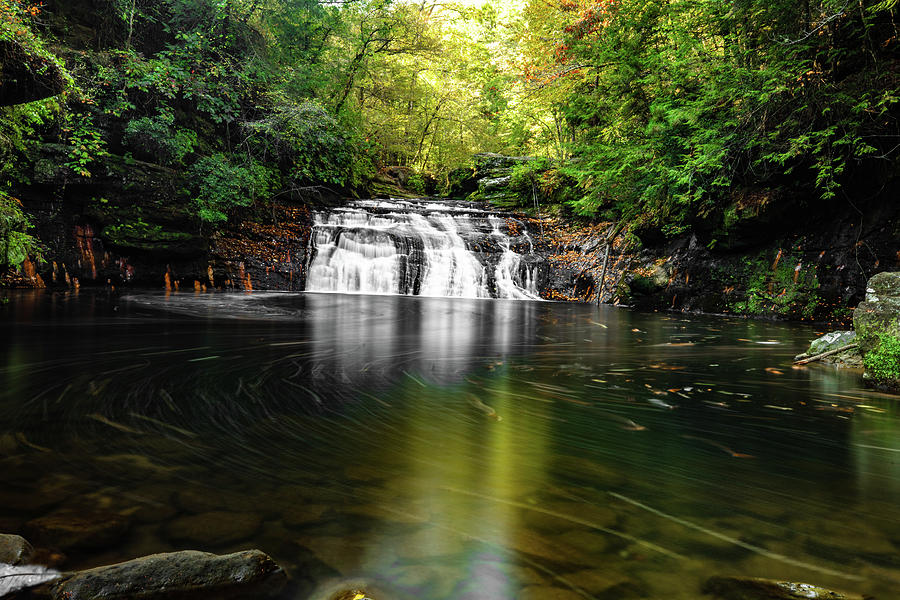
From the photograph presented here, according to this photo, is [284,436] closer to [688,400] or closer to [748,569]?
[748,569]

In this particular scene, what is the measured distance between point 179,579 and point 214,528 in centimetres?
28

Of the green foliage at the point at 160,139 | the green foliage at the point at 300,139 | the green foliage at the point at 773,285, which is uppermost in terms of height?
the green foliage at the point at 300,139

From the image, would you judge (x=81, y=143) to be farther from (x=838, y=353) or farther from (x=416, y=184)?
(x=416, y=184)

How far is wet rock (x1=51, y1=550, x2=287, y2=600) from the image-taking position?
3.13ft

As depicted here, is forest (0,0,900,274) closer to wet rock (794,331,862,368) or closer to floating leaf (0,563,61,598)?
wet rock (794,331,862,368)

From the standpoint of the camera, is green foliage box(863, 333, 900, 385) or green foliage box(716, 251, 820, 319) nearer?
green foliage box(863, 333, 900, 385)

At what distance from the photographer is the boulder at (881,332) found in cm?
321

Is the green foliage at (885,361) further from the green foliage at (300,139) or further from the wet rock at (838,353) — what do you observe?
the green foliage at (300,139)

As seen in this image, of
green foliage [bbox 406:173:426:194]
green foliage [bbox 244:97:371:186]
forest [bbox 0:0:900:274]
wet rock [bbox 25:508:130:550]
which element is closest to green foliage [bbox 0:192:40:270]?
forest [bbox 0:0:900:274]

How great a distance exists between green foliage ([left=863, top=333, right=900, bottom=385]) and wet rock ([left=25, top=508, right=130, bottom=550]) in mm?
4371

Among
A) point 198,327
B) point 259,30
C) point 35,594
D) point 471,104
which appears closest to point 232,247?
point 259,30

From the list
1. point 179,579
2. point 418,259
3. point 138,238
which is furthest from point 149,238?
point 179,579

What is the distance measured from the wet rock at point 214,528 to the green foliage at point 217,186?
1205 centimetres

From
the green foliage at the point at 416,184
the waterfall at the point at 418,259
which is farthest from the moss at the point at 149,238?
the green foliage at the point at 416,184
